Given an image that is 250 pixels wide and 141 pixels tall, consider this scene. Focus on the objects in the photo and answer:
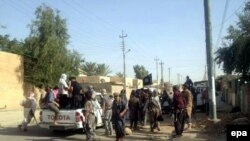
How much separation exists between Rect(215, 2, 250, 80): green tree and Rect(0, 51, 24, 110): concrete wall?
15.2 m

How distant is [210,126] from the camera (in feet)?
56.7

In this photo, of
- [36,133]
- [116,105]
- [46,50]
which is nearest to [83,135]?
[36,133]

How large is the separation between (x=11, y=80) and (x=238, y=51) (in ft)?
57.2

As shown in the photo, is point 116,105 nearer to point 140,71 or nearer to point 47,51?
point 47,51

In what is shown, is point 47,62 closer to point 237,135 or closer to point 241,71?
point 241,71

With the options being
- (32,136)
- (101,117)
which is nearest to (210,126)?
(101,117)

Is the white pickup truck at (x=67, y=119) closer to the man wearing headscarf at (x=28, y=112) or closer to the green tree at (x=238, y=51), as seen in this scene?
the man wearing headscarf at (x=28, y=112)

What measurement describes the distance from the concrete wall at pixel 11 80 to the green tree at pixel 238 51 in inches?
597

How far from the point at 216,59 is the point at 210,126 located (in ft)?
37.9

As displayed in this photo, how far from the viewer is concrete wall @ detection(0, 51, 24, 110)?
3045 centimetres

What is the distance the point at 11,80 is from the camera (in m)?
31.9

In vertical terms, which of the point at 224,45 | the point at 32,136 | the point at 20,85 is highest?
the point at 224,45

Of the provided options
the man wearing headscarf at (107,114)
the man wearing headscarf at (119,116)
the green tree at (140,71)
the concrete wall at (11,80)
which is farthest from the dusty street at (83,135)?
the green tree at (140,71)

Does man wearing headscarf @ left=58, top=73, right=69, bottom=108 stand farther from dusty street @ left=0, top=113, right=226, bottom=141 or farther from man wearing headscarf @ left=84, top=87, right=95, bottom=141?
man wearing headscarf @ left=84, top=87, right=95, bottom=141
